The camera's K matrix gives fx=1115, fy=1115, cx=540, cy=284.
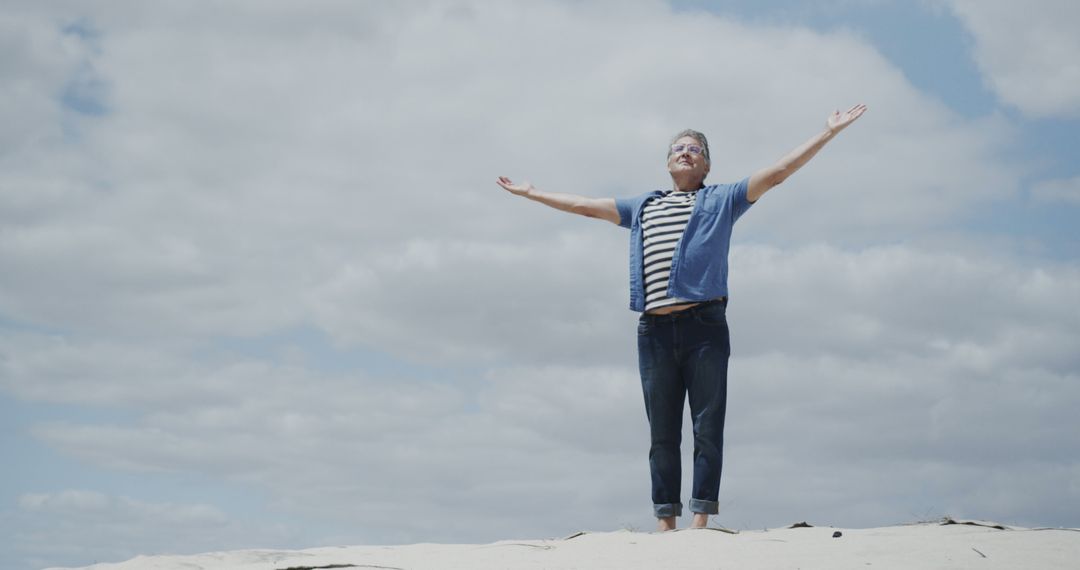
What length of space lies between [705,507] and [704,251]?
5.47 feet

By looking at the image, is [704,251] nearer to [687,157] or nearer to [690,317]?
[690,317]

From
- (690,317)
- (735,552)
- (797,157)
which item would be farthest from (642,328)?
(735,552)

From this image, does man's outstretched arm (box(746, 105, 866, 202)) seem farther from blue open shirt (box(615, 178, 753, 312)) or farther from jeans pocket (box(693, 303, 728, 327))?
jeans pocket (box(693, 303, 728, 327))

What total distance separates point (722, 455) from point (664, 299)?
1.09m

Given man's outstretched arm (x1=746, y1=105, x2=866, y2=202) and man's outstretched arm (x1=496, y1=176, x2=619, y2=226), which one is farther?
man's outstretched arm (x1=496, y1=176, x2=619, y2=226)

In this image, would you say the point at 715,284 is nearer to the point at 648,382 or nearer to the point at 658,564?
the point at 648,382

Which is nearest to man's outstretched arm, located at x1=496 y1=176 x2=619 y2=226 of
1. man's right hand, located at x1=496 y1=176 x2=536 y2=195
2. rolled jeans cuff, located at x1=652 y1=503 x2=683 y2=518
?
man's right hand, located at x1=496 y1=176 x2=536 y2=195

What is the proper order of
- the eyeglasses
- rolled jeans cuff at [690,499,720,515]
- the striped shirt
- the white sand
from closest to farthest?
the white sand < rolled jeans cuff at [690,499,720,515] < the striped shirt < the eyeglasses

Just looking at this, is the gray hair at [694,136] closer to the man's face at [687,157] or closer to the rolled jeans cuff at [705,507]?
the man's face at [687,157]

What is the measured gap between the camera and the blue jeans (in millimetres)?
7254

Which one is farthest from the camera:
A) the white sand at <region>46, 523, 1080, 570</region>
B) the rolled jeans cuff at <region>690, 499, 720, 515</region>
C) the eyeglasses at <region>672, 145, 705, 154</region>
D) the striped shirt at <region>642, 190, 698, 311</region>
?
the eyeglasses at <region>672, 145, 705, 154</region>

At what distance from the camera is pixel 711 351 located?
23.9 ft

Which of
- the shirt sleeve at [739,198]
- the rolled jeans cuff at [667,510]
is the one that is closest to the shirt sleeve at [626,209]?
the shirt sleeve at [739,198]

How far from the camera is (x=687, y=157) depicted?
782 cm
